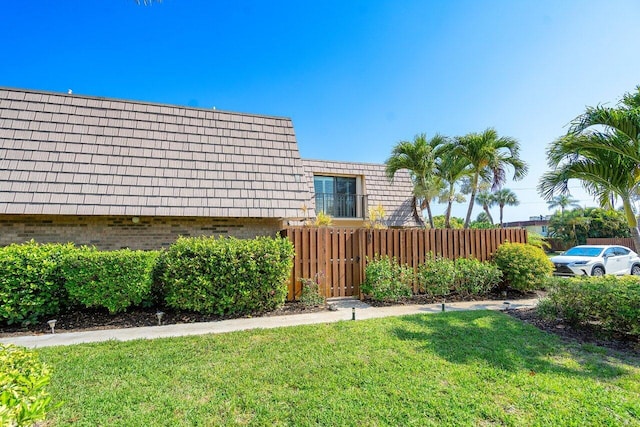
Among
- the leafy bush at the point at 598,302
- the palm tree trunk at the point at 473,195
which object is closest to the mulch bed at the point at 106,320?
the leafy bush at the point at 598,302

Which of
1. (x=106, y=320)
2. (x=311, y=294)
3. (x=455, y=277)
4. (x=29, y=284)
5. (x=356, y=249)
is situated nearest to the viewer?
(x=29, y=284)

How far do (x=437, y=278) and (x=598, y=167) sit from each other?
3974 millimetres

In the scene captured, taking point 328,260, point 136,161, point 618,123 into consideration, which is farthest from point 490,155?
point 136,161

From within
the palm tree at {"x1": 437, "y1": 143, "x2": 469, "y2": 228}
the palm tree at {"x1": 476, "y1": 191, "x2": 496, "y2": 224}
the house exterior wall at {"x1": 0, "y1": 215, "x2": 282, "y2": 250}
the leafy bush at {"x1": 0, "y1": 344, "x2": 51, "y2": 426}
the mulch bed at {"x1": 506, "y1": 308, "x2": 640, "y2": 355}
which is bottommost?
the mulch bed at {"x1": 506, "y1": 308, "x2": 640, "y2": 355}

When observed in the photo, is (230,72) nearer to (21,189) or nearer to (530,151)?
(21,189)

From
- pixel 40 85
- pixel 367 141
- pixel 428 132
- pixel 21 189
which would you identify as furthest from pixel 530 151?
pixel 40 85

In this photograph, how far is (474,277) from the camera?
26.1 feet

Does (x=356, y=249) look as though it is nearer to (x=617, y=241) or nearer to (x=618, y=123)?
(x=618, y=123)

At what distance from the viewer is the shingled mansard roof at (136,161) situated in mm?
7086

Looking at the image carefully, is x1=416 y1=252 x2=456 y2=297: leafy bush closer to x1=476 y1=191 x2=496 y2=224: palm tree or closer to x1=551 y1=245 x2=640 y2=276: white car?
x1=551 y1=245 x2=640 y2=276: white car

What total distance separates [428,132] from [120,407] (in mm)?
12963

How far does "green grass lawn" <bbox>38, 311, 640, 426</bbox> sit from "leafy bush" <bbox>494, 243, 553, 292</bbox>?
3607 mm

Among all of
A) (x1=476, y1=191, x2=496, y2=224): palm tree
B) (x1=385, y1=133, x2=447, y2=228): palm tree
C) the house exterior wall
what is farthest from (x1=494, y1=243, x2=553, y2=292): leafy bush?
(x1=476, y1=191, x2=496, y2=224): palm tree

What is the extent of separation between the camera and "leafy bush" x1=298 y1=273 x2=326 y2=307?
23.0 feet
